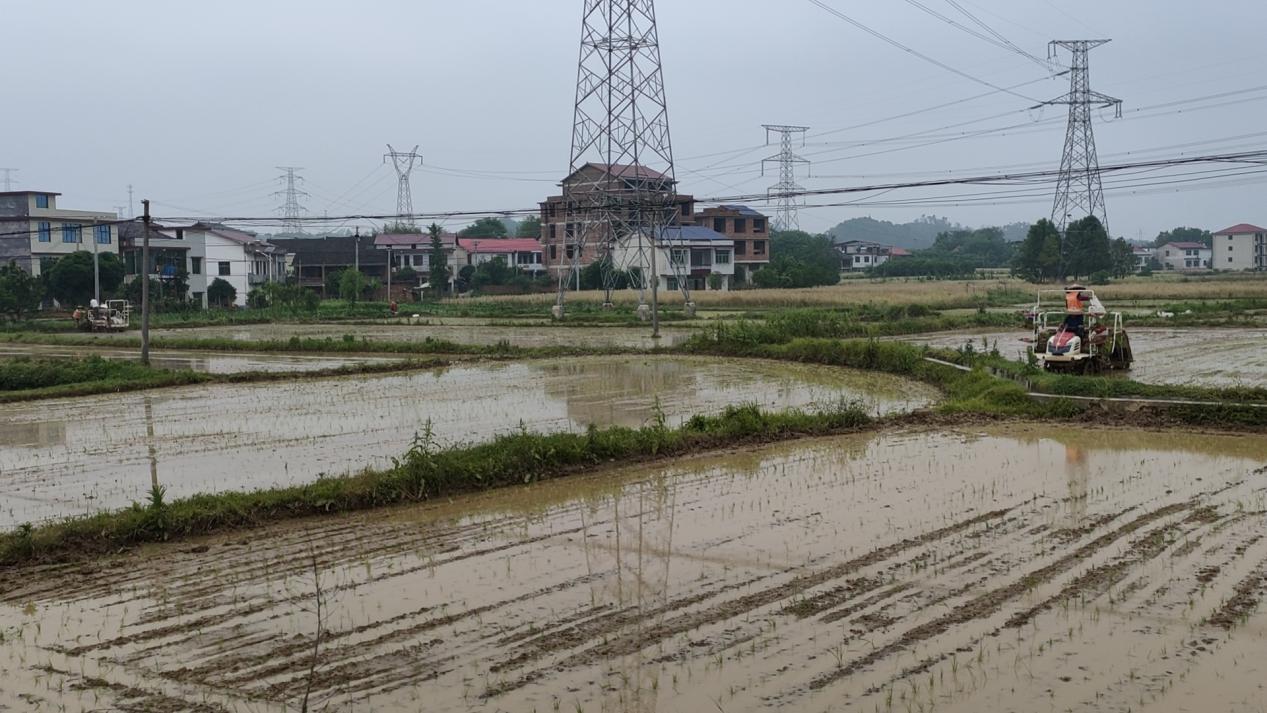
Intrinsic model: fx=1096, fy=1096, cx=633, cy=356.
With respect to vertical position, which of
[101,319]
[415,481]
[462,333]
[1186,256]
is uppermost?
[1186,256]

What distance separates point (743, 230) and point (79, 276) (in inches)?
1745

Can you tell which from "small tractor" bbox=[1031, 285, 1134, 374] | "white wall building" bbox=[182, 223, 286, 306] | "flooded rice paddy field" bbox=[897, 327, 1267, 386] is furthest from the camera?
"white wall building" bbox=[182, 223, 286, 306]

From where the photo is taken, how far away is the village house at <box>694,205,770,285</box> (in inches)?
2985

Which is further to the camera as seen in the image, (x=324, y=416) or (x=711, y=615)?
(x=324, y=416)

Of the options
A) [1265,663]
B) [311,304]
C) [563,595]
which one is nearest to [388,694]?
[563,595]

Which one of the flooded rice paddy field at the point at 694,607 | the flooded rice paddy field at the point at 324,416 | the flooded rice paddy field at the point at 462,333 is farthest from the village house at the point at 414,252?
the flooded rice paddy field at the point at 694,607

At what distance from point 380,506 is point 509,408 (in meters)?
6.91

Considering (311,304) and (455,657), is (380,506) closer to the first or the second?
(455,657)

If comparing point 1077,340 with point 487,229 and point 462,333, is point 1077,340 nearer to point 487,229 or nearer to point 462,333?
point 462,333

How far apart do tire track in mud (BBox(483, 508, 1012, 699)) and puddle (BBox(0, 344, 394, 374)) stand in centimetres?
1759

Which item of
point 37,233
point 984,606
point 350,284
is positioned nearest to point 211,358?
point 984,606

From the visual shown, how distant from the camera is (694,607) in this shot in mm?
6484

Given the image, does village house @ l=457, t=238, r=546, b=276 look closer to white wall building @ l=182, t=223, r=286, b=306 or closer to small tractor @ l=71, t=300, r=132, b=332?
white wall building @ l=182, t=223, r=286, b=306

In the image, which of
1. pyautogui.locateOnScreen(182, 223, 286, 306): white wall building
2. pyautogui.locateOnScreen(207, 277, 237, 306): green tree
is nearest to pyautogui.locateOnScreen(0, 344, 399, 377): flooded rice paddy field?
pyautogui.locateOnScreen(207, 277, 237, 306): green tree
